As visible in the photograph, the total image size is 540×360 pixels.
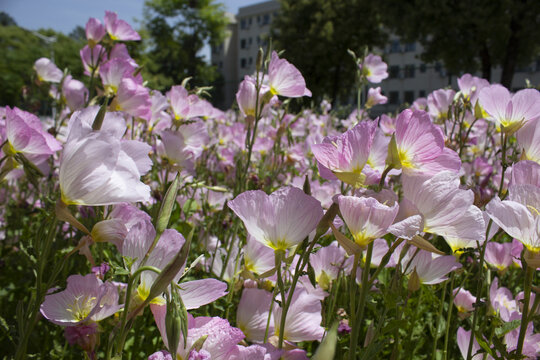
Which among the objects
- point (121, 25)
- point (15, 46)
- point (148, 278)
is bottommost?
point (148, 278)

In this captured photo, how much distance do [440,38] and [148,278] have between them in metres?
19.1

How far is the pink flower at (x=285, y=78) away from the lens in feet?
4.50

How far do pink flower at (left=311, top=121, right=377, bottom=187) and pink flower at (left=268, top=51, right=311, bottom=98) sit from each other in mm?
645

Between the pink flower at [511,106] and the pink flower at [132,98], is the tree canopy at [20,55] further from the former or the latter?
the pink flower at [511,106]

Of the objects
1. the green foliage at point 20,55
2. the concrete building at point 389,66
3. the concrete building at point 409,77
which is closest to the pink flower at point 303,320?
the green foliage at point 20,55

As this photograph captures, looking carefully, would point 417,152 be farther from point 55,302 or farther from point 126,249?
point 55,302

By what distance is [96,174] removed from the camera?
63cm

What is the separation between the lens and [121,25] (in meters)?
1.83

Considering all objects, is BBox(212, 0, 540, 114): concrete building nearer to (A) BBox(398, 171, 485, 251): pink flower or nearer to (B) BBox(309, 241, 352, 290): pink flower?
(B) BBox(309, 241, 352, 290): pink flower

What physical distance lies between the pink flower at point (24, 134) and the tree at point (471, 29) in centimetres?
1629

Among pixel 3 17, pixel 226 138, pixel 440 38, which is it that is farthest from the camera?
pixel 3 17

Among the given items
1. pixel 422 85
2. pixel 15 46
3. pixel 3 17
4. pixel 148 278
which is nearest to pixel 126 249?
pixel 148 278

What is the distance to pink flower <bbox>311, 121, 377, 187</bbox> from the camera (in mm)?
716

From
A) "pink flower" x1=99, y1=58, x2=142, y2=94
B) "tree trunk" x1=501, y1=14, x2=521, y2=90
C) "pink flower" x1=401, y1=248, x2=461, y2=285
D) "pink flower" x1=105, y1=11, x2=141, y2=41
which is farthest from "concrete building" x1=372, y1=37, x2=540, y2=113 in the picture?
"pink flower" x1=401, y1=248, x2=461, y2=285
